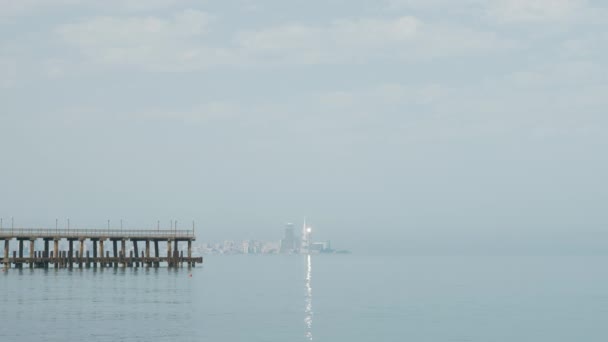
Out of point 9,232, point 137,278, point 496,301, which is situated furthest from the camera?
point 9,232

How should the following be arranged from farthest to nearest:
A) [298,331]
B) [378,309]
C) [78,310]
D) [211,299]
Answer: [211,299] < [378,309] < [78,310] < [298,331]

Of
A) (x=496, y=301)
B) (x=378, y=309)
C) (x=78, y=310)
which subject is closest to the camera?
(x=78, y=310)

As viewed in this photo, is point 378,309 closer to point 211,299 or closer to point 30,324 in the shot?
point 211,299

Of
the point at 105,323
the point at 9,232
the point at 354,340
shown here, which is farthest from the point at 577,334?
the point at 9,232

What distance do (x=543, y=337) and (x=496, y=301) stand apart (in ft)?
108

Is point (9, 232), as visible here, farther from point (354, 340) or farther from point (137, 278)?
point (354, 340)

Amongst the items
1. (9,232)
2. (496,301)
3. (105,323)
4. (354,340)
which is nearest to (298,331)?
(354,340)

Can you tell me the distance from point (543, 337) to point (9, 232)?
88.4 m

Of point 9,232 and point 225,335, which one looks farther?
point 9,232

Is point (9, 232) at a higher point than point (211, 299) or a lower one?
higher

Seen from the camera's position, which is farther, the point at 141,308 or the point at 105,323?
the point at 141,308

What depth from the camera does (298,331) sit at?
6250 cm

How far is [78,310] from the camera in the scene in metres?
72.0

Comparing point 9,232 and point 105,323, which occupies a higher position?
point 9,232
